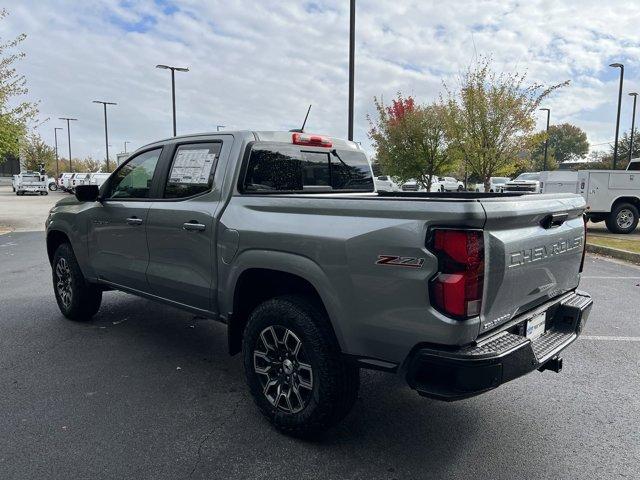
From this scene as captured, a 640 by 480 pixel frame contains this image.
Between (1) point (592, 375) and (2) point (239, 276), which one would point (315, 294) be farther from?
(1) point (592, 375)

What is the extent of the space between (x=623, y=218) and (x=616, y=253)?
13.2ft

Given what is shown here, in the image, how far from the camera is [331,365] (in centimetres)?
281

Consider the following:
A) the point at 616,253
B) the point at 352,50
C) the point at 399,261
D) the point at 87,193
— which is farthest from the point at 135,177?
the point at 352,50

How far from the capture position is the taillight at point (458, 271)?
2.33 meters

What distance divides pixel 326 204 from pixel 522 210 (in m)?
1.04

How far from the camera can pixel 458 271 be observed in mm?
2334

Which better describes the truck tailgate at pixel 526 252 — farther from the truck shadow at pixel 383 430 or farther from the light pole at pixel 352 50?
the light pole at pixel 352 50

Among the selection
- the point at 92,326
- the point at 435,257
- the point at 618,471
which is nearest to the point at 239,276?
the point at 435,257

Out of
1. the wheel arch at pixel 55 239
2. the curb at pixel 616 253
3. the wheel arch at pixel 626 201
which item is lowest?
the curb at pixel 616 253

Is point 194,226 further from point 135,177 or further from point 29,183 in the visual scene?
point 29,183

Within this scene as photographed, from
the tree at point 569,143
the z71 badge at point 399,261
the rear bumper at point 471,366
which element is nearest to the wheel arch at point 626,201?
the rear bumper at point 471,366

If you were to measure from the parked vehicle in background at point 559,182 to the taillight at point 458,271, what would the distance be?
12.6 meters

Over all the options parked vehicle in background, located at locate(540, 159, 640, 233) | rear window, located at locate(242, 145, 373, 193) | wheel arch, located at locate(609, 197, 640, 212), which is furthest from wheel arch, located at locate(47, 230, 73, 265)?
wheel arch, located at locate(609, 197, 640, 212)

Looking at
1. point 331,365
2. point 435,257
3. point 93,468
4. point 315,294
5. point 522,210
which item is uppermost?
point 522,210
